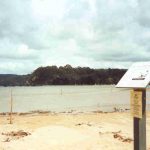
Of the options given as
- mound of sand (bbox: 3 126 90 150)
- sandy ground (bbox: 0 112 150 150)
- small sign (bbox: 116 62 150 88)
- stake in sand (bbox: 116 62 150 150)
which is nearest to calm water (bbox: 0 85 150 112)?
sandy ground (bbox: 0 112 150 150)

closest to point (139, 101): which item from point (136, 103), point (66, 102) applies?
point (136, 103)

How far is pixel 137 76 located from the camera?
5.32 metres

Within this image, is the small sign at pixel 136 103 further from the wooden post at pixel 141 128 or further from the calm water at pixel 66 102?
the calm water at pixel 66 102

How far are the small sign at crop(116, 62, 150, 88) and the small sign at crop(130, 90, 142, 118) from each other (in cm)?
14

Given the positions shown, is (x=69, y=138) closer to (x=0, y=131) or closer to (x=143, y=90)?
(x=0, y=131)

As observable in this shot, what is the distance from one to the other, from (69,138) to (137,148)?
16.9 ft

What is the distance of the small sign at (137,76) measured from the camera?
5.06 m

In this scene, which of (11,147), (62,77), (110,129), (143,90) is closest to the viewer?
(143,90)

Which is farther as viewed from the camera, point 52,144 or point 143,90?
point 52,144

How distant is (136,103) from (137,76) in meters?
0.38

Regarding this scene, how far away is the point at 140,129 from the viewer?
5.22 m

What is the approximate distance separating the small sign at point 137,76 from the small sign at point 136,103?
14 cm

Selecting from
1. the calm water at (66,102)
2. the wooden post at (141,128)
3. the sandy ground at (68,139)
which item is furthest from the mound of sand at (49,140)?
the wooden post at (141,128)

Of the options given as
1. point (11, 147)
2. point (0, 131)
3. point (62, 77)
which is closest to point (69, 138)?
point (11, 147)
